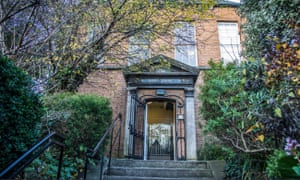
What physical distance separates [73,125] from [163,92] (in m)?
3.63

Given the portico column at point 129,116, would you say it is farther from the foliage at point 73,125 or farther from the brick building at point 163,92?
the foliage at point 73,125

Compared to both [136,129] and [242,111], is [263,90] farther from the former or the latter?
[136,129]

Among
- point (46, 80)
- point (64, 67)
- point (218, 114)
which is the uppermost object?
point (64, 67)

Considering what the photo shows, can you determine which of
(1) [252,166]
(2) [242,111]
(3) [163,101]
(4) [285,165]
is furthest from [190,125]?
(4) [285,165]

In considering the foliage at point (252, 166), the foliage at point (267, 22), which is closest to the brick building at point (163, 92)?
the foliage at point (267, 22)

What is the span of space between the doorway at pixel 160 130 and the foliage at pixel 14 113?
505 centimetres

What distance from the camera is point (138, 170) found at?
4.50m

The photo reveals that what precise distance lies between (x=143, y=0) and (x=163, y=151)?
5155 mm

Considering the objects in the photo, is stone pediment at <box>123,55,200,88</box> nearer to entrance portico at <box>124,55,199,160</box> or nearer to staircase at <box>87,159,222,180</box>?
entrance portico at <box>124,55,199,160</box>

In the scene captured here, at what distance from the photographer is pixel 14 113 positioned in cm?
262

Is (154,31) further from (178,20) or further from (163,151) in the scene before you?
(163,151)

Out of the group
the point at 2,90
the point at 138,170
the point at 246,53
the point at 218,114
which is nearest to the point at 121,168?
the point at 138,170

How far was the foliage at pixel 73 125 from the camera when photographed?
4043 mm

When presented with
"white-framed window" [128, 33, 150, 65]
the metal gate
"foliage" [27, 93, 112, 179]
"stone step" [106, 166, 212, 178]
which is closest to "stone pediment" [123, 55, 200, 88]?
the metal gate
